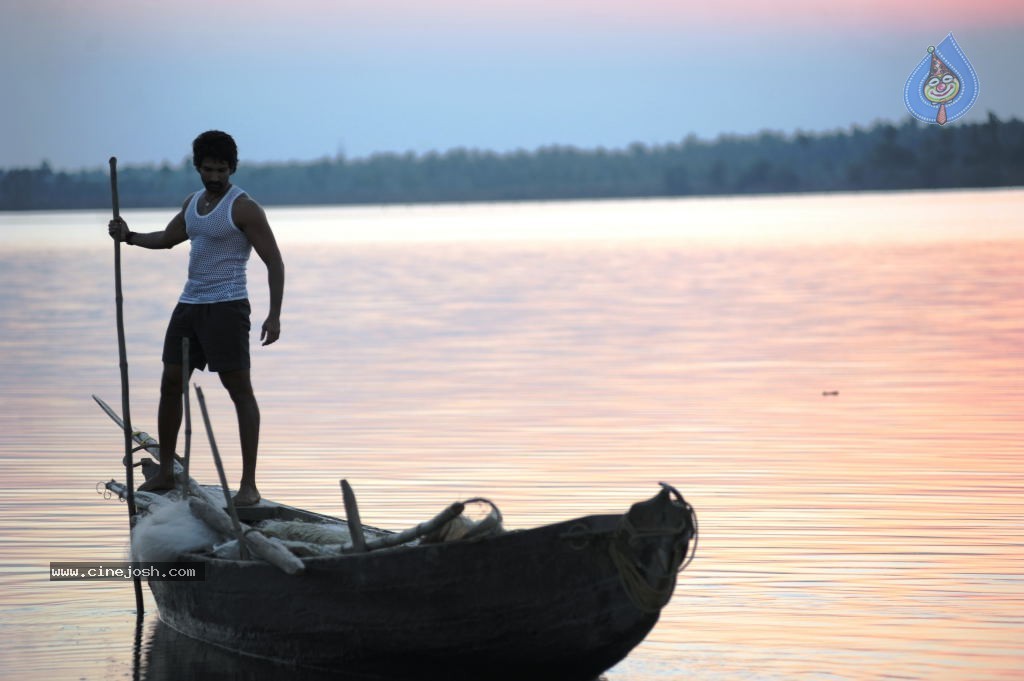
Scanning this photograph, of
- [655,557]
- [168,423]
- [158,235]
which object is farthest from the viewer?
[168,423]

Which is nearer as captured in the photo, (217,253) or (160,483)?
(217,253)

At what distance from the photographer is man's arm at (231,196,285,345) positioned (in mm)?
9016

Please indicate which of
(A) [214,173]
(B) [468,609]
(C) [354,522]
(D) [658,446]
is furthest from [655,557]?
(D) [658,446]

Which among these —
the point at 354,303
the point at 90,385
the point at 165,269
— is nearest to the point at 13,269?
the point at 165,269

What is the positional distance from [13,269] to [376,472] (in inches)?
1615

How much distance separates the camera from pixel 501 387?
63.1ft

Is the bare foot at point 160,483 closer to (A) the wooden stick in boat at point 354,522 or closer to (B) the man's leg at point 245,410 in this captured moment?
(B) the man's leg at point 245,410

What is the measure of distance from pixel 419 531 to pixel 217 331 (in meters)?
2.02

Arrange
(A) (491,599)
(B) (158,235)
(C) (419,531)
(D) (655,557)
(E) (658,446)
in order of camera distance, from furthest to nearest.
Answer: (E) (658,446), (B) (158,235), (C) (419,531), (A) (491,599), (D) (655,557)

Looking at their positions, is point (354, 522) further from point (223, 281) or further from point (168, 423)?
point (168, 423)

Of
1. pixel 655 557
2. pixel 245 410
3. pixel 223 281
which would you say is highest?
pixel 223 281

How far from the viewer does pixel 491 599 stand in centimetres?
726

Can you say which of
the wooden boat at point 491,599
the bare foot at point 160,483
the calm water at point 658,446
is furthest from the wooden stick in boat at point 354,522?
the bare foot at point 160,483

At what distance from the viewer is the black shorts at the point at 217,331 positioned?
29.8 ft
